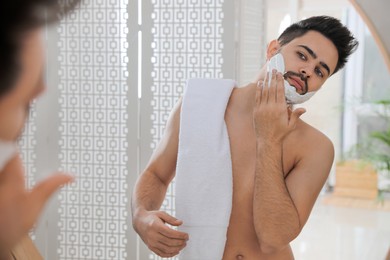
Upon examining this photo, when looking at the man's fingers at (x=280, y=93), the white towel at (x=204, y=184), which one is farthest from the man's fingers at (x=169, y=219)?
the man's fingers at (x=280, y=93)

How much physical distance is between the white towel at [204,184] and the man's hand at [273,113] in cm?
20

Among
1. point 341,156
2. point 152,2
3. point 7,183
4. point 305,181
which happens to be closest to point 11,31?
point 7,183

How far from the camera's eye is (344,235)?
17.7ft

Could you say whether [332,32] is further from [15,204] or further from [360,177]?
[360,177]

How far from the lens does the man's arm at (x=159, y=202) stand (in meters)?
1.46

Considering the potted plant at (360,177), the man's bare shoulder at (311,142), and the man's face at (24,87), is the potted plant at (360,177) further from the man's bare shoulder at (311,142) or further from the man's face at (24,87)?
the man's face at (24,87)

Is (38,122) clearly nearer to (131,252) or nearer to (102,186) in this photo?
(102,186)

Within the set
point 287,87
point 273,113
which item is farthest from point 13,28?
point 287,87

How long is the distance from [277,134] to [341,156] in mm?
5813

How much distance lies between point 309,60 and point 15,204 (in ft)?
4.36

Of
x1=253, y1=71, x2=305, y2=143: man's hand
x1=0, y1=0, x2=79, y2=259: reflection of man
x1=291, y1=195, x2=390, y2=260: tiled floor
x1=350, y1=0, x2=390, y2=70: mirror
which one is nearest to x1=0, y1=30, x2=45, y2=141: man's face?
x1=0, y1=0, x2=79, y2=259: reflection of man

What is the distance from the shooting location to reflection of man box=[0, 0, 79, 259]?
35cm

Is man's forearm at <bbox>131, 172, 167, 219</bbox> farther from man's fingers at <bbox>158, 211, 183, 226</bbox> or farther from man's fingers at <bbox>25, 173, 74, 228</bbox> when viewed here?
man's fingers at <bbox>25, 173, 74, 228</bbox>

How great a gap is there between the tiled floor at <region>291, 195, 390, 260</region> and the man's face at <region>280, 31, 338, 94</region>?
3.43 meters
